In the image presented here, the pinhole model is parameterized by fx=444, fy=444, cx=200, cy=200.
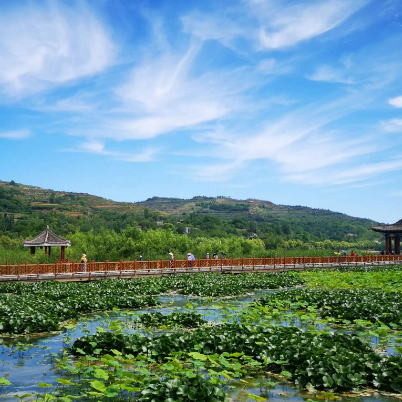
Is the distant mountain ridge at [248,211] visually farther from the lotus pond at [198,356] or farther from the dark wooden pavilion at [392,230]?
the lotus pond at [198,356]

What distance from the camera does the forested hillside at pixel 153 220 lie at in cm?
8144

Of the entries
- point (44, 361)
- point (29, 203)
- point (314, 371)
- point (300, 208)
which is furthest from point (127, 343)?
point (300, 208)

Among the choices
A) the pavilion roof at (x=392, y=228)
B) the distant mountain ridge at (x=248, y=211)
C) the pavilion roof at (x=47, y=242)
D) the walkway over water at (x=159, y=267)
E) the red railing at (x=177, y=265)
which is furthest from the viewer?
the distant mountain ridge at (x=248, y=211)

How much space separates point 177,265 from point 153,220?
8450cm

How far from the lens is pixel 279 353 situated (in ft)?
26.7

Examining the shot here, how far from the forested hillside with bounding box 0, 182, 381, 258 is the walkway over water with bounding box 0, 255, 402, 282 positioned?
36.2 m

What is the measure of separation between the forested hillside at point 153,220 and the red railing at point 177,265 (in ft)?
118

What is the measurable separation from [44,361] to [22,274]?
16.7 m

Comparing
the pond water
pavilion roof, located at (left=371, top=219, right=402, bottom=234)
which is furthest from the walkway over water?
the pond water

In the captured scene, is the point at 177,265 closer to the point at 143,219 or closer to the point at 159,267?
the point at 159,267

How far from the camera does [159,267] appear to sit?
95.9 ft

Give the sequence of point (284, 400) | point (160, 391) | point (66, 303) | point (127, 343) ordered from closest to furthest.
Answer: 1. point (160, 391)
2. point (284, 400)
3. point (127, 343)
4. point (66, 303)

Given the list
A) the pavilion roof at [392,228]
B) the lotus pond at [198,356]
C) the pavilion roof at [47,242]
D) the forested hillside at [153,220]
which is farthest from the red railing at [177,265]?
the forested hillside at [153,220]

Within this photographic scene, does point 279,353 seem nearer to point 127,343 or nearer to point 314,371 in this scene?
point 314,371
